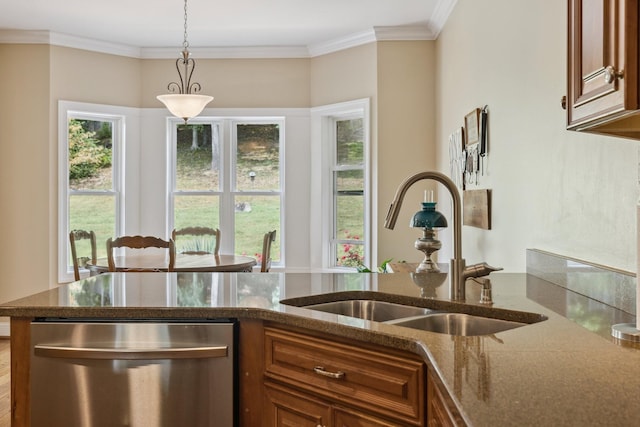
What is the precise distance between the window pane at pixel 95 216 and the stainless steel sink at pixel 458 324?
14.7ft

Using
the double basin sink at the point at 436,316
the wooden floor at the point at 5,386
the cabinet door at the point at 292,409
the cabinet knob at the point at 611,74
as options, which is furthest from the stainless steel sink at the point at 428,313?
the wooden floor at the point at 5,386

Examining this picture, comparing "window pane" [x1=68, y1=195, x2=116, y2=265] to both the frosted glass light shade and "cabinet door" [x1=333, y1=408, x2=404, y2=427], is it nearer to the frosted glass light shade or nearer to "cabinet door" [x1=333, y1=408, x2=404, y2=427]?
the frosted glass light shade

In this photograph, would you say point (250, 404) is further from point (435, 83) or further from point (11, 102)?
point (11, 102)

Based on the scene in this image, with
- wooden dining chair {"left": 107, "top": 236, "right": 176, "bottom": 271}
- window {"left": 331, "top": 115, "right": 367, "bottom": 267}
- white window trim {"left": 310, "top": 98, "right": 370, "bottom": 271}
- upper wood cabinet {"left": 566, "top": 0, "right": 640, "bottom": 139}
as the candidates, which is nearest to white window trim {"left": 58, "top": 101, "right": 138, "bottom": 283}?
wooden dining chair {"left": 107, "top": 236, "right": 176, "bottom": 271}

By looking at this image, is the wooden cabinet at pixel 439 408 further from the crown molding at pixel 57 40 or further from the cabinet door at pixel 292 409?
the crown molding at pixel 57 40

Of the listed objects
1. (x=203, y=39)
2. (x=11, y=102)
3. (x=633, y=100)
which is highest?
(x=203, y=39)

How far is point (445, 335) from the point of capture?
1.48 metres

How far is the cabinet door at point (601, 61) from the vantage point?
3.80ft

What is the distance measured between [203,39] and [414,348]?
15.6 feet

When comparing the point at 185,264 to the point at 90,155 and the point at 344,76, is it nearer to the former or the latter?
the point at 90,155

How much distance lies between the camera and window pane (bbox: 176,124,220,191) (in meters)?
6.01

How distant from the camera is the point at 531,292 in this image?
2.09 m

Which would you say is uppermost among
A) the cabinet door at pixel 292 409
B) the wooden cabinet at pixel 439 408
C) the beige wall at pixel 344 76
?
the beige wall at pixel 344 76

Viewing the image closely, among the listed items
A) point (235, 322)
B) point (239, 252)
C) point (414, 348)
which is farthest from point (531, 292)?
point (239, 252)
